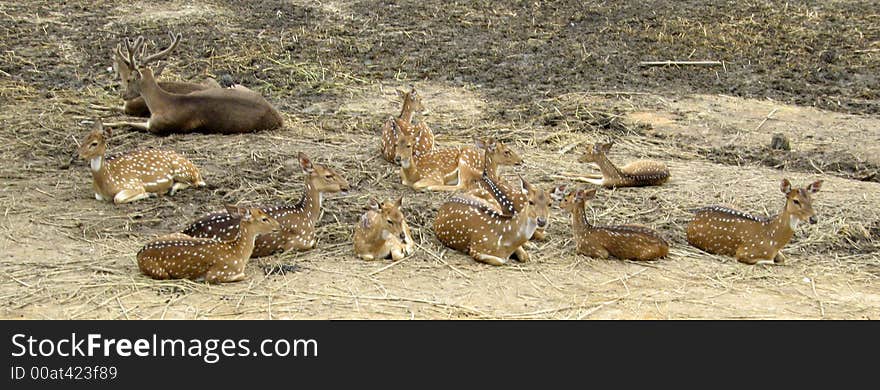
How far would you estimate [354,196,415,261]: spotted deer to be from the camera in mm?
7129

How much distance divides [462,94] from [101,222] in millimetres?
4898

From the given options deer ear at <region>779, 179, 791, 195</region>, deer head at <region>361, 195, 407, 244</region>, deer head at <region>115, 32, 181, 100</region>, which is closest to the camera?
deer head at <region>361, 195, 407, 244</region>

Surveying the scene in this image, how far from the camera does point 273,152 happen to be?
9.48m

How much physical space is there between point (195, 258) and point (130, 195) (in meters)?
1.77

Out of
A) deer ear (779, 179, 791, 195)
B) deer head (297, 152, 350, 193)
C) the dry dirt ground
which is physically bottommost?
the dry dirt ground

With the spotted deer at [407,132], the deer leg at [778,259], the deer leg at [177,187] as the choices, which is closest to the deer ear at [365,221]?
the spotted deer at [407,132]

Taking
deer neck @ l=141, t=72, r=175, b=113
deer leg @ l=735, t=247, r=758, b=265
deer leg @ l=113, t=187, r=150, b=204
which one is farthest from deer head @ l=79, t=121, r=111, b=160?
deer leg @ l=735, t=247, r=758, b=265

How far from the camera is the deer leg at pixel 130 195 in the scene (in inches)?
318

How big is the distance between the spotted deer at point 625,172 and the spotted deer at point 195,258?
3294 mm

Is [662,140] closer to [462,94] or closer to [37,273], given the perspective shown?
[462,94]

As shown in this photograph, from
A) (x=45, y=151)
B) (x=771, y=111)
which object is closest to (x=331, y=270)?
(x=45, y=151)

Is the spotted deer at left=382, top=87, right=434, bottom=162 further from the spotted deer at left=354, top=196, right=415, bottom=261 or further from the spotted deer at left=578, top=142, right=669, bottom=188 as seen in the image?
the spotted deer at left=354, top=196, right=415, bottom=261

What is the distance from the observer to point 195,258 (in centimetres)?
659

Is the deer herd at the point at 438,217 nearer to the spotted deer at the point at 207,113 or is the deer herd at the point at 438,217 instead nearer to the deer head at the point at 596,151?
the deer head at the point at 596,151
